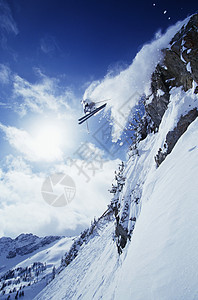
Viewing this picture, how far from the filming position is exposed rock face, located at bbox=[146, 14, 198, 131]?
672 centimetres

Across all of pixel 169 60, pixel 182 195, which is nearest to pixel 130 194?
pixel 182 195

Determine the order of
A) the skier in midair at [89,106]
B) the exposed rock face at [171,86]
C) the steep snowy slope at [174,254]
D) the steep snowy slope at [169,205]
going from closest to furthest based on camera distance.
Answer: the steep snowy slope at [174,254]
the steep snowy slope at [169,205]
the exposed rock face at [171,86]
the skier in midair at [89,106]

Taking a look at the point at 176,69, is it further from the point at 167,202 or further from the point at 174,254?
the point at 174,254

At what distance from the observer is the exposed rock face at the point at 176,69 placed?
672 cm

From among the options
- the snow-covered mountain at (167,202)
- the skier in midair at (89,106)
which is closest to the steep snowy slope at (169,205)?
the snow-covered mountain at (167,202)

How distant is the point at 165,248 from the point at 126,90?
10.4 meters

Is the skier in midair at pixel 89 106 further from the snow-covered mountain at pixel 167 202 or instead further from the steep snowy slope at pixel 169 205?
the steep snowy slope at pixel 169 205

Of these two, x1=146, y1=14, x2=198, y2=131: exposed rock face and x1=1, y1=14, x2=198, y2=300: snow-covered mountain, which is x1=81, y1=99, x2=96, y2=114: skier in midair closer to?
x1=1, y1=14, x2=198, y2=300: snow-covered mountain

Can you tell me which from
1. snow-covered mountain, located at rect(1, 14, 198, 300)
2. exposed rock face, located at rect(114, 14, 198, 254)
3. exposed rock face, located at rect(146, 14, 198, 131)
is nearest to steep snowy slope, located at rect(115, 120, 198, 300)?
snow-covered mountain, located at rect(1, 14, 198, 300)

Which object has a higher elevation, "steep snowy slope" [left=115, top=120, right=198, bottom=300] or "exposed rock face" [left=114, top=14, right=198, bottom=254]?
"exposed rock face" [left=114, top=14, right=198, bottom=254]

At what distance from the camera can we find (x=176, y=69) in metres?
8.55

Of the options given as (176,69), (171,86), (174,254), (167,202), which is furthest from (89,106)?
(174,254)

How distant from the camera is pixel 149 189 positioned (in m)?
6.44

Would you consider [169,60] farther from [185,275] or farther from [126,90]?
[185,275]
